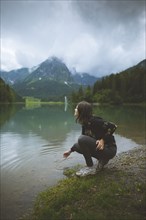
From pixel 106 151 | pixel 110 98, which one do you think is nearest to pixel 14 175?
pixel 106 151

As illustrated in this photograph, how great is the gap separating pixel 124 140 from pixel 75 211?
1910 centimetres

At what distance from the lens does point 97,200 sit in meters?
8.09

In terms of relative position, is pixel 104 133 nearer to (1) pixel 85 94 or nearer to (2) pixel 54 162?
(2) pixel 54 162

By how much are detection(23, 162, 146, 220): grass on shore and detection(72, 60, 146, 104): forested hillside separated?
498ft

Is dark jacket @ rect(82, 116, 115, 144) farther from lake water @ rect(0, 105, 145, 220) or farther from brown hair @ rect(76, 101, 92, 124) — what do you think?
lake water @ rect(0, 105, 145, 220)

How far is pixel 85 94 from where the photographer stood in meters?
182

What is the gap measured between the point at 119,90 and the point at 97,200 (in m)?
171

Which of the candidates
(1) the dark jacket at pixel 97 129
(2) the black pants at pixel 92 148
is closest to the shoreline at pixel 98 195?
(2) the black pants at pixel 92 148

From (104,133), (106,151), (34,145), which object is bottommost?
(34,145)

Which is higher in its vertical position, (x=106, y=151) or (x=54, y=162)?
(x=106, y=151)

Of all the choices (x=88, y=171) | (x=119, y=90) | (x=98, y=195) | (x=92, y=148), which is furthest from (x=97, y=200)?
(x=119, y=90)

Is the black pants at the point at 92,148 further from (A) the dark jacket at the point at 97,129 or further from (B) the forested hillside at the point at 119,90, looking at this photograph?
(B) the forested hillside at the point at 119,90

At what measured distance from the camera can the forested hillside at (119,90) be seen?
16312 centimetres

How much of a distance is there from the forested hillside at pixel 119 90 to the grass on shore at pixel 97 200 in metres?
152
